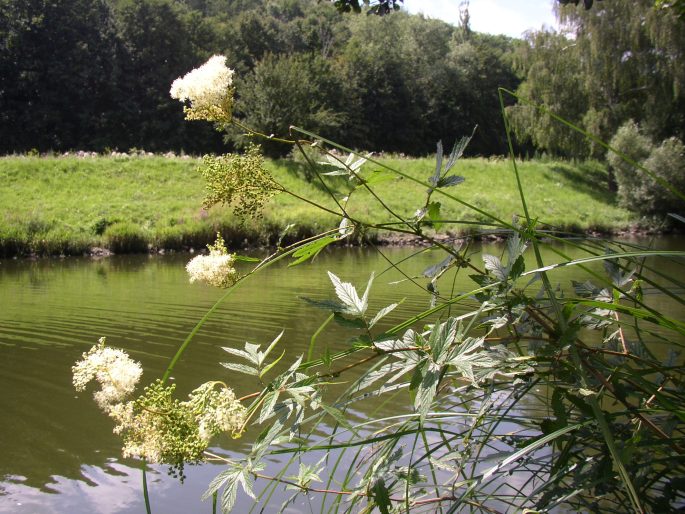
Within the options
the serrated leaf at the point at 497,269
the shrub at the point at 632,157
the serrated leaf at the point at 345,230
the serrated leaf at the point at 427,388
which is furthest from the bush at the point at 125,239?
the serrated leaf at the point at 427,388

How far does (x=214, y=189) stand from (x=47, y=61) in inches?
1457

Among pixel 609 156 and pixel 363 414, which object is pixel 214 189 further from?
pixel 609 156

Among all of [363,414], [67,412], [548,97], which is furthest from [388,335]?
[548,97]

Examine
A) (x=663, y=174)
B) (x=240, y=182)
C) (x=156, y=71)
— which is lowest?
(x=663, y=174)

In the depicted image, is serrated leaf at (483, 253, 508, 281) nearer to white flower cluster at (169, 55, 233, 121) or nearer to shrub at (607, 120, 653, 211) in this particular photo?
white flower cluster at (169, 55, 233, 121)

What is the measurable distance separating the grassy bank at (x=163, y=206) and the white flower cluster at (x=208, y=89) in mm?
11360

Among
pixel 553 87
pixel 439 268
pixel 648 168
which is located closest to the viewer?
pixel 439 268

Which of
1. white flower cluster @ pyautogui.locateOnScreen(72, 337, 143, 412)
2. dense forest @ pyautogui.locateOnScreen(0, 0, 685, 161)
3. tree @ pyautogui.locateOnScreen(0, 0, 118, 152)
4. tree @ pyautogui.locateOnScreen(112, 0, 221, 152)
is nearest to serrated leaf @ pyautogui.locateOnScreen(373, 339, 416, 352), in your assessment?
white flower cluster @ pyautogui.locateOnScreen(72, 337, 143, 412)

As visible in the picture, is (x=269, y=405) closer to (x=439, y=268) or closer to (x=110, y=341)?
(x=439, y=268)

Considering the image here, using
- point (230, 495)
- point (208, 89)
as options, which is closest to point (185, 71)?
point (208, 89)

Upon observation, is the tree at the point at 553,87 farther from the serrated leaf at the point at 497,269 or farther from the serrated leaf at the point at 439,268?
the serrated leaf at the point at 497,269

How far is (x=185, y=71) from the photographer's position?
39438 millimetres

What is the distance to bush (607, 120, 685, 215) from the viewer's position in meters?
21.9

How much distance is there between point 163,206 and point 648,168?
542 inches
